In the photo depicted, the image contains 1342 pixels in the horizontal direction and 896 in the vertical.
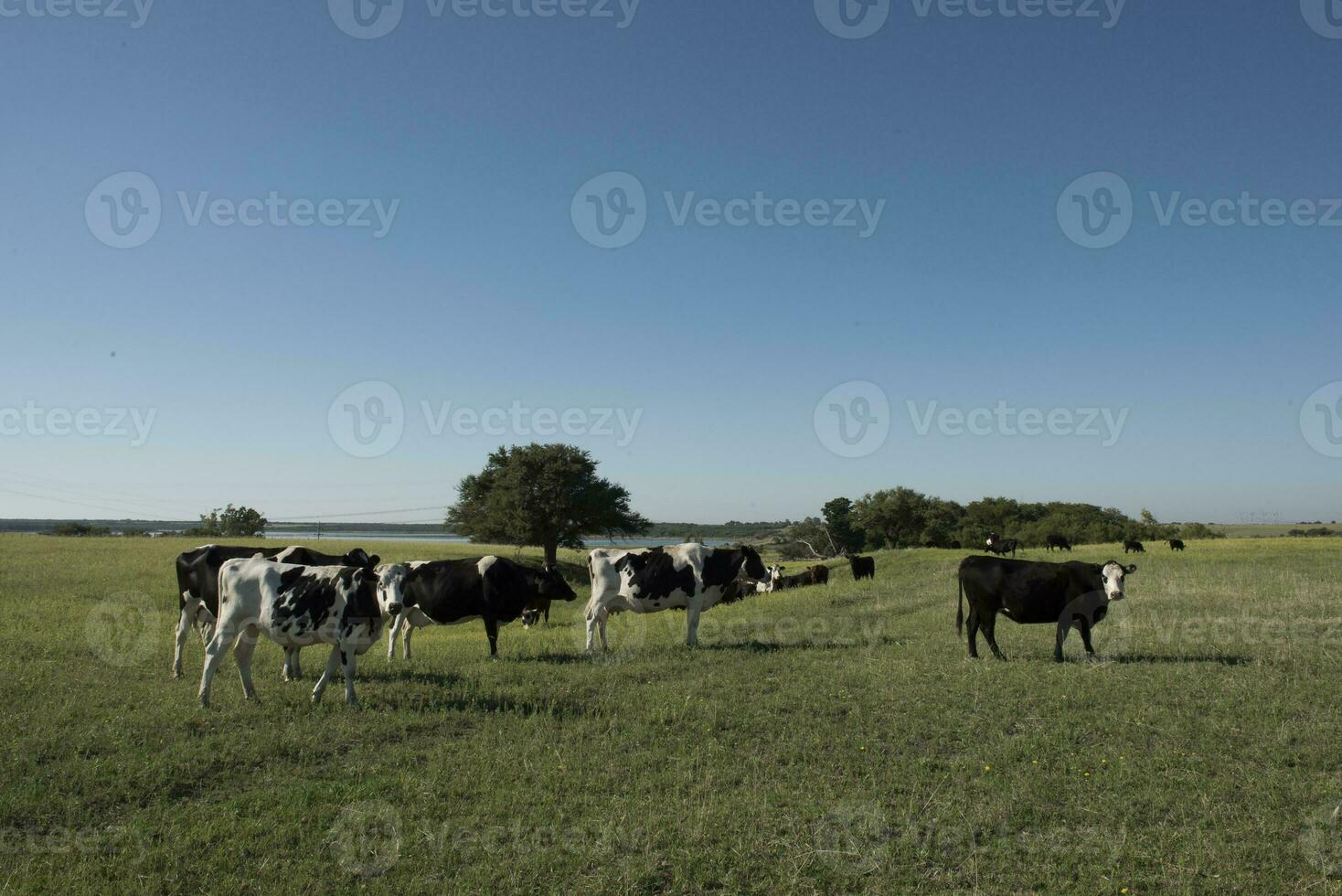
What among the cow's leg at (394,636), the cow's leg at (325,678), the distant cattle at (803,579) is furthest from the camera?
the distant cattle at (803,579)

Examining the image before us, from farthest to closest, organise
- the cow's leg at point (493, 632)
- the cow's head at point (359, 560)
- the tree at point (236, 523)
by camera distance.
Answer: the tree at point (236, 523) → the cow's leg at point (493, 632) → the cow's head at point (359, 560)

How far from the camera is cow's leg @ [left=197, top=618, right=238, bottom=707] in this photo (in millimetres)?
10695

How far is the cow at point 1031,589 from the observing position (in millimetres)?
14453

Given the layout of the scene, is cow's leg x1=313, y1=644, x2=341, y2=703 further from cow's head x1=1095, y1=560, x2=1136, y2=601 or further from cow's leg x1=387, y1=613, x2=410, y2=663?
cow's head x1=1095, y1=560, x2=1136, y2=601

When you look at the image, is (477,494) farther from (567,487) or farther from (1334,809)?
(1334,809)

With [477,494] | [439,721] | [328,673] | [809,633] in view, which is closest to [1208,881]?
[439,721]

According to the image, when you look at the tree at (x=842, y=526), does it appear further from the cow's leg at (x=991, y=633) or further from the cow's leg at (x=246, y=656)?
the cow's leg at (x=246, y=656)

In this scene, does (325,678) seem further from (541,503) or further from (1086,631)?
(541,503)

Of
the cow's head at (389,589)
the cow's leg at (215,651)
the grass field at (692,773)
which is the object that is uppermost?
Result: the cow's head at (389,589)

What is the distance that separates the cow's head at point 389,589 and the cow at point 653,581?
17.8ft

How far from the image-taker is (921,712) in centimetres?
1029

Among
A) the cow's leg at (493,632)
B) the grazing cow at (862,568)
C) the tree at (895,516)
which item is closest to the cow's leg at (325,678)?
the cow's leg at (493,632)

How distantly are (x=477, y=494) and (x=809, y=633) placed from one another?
43.7m

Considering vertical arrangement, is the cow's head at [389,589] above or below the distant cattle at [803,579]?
above
